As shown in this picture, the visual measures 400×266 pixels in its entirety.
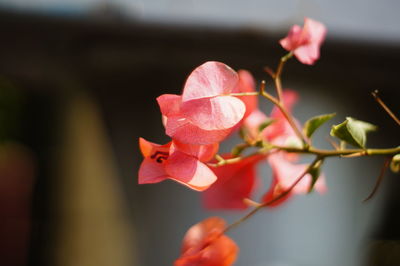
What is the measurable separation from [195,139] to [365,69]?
Result: 1428mm

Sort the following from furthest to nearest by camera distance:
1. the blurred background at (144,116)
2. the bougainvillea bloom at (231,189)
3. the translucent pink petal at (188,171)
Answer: the blurred background at (144,116), the bougainvillea bloom at (231,189), the translucent pink petal at (188,171)

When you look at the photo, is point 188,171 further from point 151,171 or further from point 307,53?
point 307,53

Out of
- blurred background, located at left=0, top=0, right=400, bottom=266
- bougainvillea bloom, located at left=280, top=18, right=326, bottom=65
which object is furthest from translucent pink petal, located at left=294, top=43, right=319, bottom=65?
blurred background, located at left=0, top=0, right=400, bottom=266

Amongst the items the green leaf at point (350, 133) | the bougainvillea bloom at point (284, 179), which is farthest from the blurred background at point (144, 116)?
the green leaf at point (350, 133)

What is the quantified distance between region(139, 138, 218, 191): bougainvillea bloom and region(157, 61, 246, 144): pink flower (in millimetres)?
11

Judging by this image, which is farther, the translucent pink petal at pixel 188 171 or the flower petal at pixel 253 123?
the flower petal at pixel 253 123

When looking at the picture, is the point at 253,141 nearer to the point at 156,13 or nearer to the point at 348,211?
the point at 156,13

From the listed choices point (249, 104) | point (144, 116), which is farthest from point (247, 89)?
point (144, 116)

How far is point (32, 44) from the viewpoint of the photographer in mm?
1700

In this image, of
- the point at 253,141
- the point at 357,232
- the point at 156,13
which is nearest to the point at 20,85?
the point at 156,13

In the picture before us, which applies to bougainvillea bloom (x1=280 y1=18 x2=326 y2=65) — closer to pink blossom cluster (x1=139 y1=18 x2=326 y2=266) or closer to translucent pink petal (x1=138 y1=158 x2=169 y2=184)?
pink blossom cluster (x1=139 y1=18 x2=326 y2=266)

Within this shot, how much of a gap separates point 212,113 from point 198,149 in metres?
0.03

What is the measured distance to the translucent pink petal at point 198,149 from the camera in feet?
1.02

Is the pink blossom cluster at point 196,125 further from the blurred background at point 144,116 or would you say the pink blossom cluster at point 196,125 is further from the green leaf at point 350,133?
the blurred background at point 144,116
